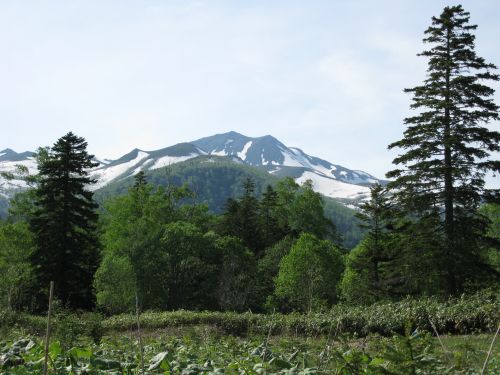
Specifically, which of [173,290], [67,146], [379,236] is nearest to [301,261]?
[379,236]

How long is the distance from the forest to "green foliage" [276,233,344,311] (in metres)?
0.14

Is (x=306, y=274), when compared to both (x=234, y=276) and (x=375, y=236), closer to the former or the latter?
(x=234, y=276)

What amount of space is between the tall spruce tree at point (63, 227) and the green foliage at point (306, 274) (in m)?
14.3

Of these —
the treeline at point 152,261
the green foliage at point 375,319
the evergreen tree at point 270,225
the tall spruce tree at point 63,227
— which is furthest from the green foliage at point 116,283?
the evergreen tree at point 270,225

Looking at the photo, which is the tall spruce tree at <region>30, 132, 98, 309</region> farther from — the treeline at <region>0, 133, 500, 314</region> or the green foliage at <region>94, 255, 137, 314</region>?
the green foliage at <region>94, 255, 137, 314</region>

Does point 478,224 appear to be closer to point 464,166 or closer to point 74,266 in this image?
point 464,166

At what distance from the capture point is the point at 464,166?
90.9ft

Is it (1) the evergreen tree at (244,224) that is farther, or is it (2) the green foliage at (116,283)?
(1) the evergreen tree at (244,224)

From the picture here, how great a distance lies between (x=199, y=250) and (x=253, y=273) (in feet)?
14.6

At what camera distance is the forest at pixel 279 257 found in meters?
24.3

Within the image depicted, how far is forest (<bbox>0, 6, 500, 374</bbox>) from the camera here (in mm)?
24312

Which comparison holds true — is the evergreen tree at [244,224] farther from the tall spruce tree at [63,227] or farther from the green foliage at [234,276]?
the tall spruce tree at [63,227]

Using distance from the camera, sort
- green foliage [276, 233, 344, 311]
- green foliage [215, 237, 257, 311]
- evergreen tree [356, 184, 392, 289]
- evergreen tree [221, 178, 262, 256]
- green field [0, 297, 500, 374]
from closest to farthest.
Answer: green field [0, 297, 500, 374], green foliage [215, 237, 257, 311], green foliage [276, 233, 344, 311], evergreen tree [356, 184, 392, 289], evergreen tree [221, 178, 262, 256]

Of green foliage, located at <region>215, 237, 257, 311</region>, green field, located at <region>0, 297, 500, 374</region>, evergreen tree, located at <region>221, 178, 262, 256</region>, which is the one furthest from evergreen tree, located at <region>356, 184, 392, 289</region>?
green field, located at <region>0, 297, 500, 374</region>
